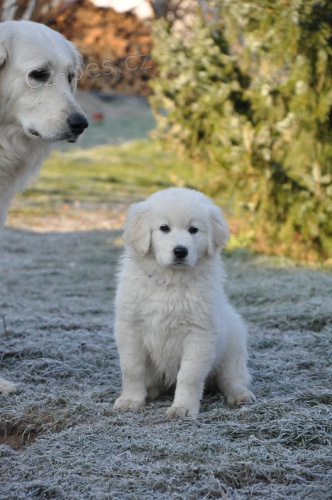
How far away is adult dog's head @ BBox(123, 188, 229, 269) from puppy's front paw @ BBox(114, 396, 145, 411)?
0.70 m

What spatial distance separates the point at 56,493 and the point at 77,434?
1.80 feet

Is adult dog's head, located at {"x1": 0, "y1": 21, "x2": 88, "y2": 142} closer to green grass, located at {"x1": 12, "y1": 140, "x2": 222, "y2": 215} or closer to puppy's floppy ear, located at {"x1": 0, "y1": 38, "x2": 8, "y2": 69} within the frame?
puppy's floppy ear, located at {"x1": 0, "y1": 38, "x2": 8, "y2": 69}

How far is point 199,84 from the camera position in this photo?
26.2ft

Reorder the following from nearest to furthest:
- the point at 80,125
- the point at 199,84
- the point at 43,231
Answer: the point at 80,125 → the point at 199,84 → the point at 43,231

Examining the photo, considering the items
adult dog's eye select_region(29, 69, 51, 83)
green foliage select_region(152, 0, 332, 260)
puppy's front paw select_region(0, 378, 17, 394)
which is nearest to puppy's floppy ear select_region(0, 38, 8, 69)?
adult dog's eye select_region(29, 69, 51, 83)

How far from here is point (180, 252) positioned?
131 inches

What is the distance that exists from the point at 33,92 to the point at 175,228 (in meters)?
1.10

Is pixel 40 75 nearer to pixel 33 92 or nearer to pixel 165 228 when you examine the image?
pixel 33 92

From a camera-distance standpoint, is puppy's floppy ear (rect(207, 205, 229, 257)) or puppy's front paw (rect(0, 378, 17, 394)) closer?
puppy's floppy ear (rect(207, 205, 229, 257))

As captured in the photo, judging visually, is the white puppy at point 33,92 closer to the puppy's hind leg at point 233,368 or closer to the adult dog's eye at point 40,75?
the adult dog's eye at point 40,75

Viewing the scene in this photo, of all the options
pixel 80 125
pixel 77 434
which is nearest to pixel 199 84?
pixel 80 125

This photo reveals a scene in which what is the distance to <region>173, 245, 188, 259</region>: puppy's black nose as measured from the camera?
3326 millimetres

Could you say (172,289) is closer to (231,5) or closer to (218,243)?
(218,243)

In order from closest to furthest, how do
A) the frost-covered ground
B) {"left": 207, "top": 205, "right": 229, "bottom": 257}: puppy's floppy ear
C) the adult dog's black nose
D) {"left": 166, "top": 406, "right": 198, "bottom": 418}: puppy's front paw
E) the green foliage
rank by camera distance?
1. the frost-covered ground
2. {"left": 166, "top": 406, "right": 198, "bottom": 418}: puppy's front paw
3. {"left": 207, "top": 205, "right": 229, "bottom": 257}: puppy's floppy ear
4. the adult dog's black nose
5. the green foliage
